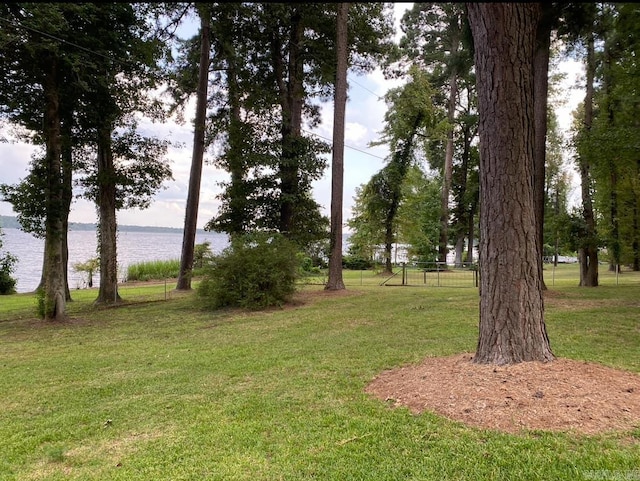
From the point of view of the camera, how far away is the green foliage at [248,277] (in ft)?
32.4

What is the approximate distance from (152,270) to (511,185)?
20.7 meters

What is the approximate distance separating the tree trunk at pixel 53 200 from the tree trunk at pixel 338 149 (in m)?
7.31

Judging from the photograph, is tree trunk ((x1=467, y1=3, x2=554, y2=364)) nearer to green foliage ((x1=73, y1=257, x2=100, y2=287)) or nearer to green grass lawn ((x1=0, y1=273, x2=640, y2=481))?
green grass lawn ((x1=0, y1=273, x2=640, y2=481))

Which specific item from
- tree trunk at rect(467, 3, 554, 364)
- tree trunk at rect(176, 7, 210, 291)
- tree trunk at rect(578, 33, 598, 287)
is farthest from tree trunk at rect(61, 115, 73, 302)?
tree trunk at rect(578, 33, 598, 287)

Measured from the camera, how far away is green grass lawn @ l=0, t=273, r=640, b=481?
244cm

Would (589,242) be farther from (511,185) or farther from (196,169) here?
Result: (196,169)

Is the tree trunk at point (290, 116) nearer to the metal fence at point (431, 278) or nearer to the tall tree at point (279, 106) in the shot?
the tall tree at point (279, 106)

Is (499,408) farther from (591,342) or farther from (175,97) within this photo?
(175,97)

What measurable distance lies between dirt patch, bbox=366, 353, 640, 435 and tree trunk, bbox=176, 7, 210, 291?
11948 mm

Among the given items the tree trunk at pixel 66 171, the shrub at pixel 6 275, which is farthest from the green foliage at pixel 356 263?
the tree trunk at pixel 66 171

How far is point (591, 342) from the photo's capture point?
539cm

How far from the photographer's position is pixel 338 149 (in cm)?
1280

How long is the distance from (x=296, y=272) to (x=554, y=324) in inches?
238

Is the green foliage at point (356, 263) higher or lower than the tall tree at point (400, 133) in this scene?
lower
